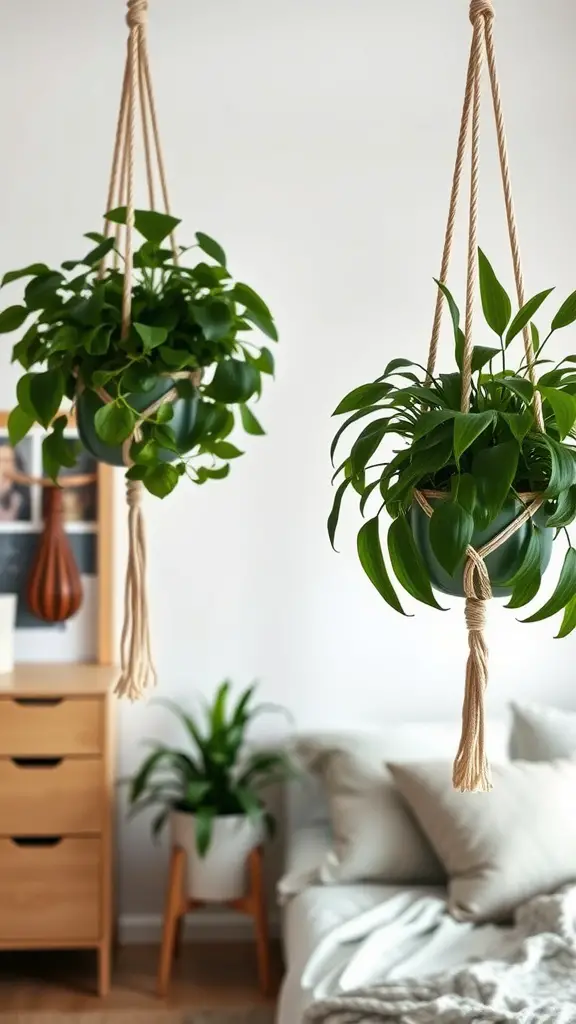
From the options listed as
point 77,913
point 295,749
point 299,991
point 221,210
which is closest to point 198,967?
point 77,913

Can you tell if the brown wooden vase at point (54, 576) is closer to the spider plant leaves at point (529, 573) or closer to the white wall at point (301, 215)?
the white wall at point (301, 215)

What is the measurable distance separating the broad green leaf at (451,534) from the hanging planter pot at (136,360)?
451 millimetres

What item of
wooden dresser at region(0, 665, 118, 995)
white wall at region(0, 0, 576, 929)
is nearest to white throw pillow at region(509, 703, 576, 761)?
white wall at region(0, 0, 576, 929)

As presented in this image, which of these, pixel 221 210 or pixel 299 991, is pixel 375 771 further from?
pixel 221 210

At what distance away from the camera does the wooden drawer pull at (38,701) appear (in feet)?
10.3

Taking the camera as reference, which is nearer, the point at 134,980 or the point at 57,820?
the point at 57,820

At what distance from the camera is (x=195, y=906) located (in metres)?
3.25

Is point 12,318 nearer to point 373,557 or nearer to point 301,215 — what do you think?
point 373,557

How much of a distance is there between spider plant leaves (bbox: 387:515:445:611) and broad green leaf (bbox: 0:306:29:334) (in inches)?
27.7

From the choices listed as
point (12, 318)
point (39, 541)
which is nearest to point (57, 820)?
point (39, 541)

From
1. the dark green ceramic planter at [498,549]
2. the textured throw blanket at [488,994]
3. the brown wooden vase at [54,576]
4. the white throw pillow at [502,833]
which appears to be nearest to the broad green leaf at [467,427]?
the dark green ceramic planter at [498,549]

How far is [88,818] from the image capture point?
3.14 metres

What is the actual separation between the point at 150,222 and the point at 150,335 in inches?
8.2

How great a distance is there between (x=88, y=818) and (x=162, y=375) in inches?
71.8
